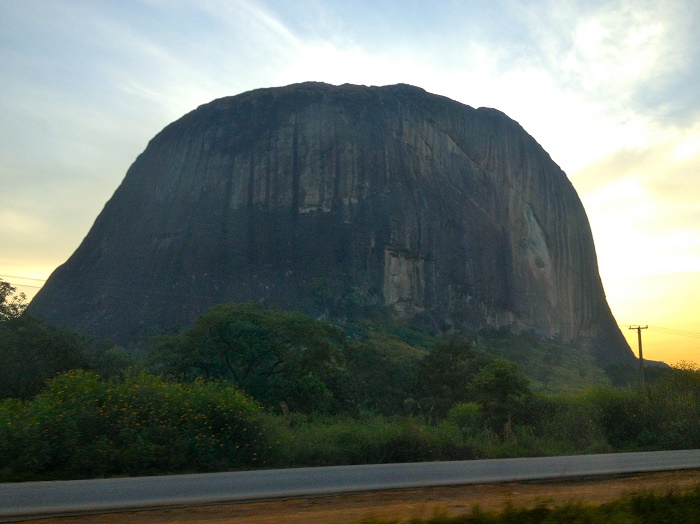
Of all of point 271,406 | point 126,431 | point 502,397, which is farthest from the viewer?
point 502,397

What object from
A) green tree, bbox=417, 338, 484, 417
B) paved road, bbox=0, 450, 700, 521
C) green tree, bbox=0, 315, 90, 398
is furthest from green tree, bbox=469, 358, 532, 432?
green tree, bbox=0, 315, 90, 398

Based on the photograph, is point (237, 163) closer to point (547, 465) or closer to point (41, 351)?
point (41, 351)

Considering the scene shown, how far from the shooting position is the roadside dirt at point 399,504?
7.99 metres

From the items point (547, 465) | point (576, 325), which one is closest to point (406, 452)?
point (547, 465)

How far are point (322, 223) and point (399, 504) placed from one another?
222 feet

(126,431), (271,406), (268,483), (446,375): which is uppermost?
(446,375)

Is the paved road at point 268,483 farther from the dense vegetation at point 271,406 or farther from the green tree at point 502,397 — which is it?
the green tree at point 502,397

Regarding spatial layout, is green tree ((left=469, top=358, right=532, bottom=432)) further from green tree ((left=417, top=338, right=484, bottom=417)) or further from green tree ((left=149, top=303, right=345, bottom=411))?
green tree ((left=417, top=338, right=484, bottom=417))

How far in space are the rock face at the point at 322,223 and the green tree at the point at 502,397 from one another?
43.5 m

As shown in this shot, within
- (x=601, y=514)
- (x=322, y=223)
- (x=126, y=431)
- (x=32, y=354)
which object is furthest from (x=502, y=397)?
(x=322, y=223)

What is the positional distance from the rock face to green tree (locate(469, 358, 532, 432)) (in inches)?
1713

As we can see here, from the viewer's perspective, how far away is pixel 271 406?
79.3 ft

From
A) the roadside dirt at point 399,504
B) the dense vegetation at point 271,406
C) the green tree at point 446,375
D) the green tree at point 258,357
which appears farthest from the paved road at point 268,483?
the green tree at point 446,375

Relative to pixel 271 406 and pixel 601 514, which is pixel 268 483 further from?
pixel 271 406
